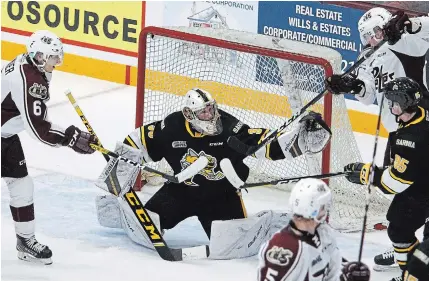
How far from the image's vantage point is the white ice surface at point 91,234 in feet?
20.3

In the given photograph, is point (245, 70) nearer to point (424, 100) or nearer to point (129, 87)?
point (424, 100)

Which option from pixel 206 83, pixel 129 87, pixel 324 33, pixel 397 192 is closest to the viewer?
pixel 397 192

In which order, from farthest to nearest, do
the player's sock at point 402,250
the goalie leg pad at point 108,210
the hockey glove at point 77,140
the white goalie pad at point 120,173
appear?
the goalie leg pad at point 108,210 → the white goalie pad at point 120,173 → the hockey glove at point 77,140 → the player's sock at point 402,250

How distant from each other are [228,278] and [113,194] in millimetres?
734

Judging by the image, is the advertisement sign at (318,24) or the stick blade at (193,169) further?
the advertisement sign at (318,24)

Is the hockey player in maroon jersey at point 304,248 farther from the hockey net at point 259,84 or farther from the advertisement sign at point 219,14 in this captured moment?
the advertisement sign at point 219,14

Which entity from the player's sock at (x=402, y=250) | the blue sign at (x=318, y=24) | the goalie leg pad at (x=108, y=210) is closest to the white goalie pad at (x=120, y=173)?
the goalie leg pad at (x=108, y=210)

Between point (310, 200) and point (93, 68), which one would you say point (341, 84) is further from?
point (93, 68)

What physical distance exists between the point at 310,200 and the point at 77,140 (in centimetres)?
192

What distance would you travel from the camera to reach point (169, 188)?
6531mm

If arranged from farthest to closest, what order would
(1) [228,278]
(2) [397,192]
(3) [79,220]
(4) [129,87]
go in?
1. (4) [129,87]
2. (3) [79,220]
3. (1) [228,278]
4. (2) [397,192]

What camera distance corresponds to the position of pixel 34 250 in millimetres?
6246

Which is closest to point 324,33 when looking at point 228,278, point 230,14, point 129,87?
point 230,14

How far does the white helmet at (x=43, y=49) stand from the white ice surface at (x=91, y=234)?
39.0 inches
